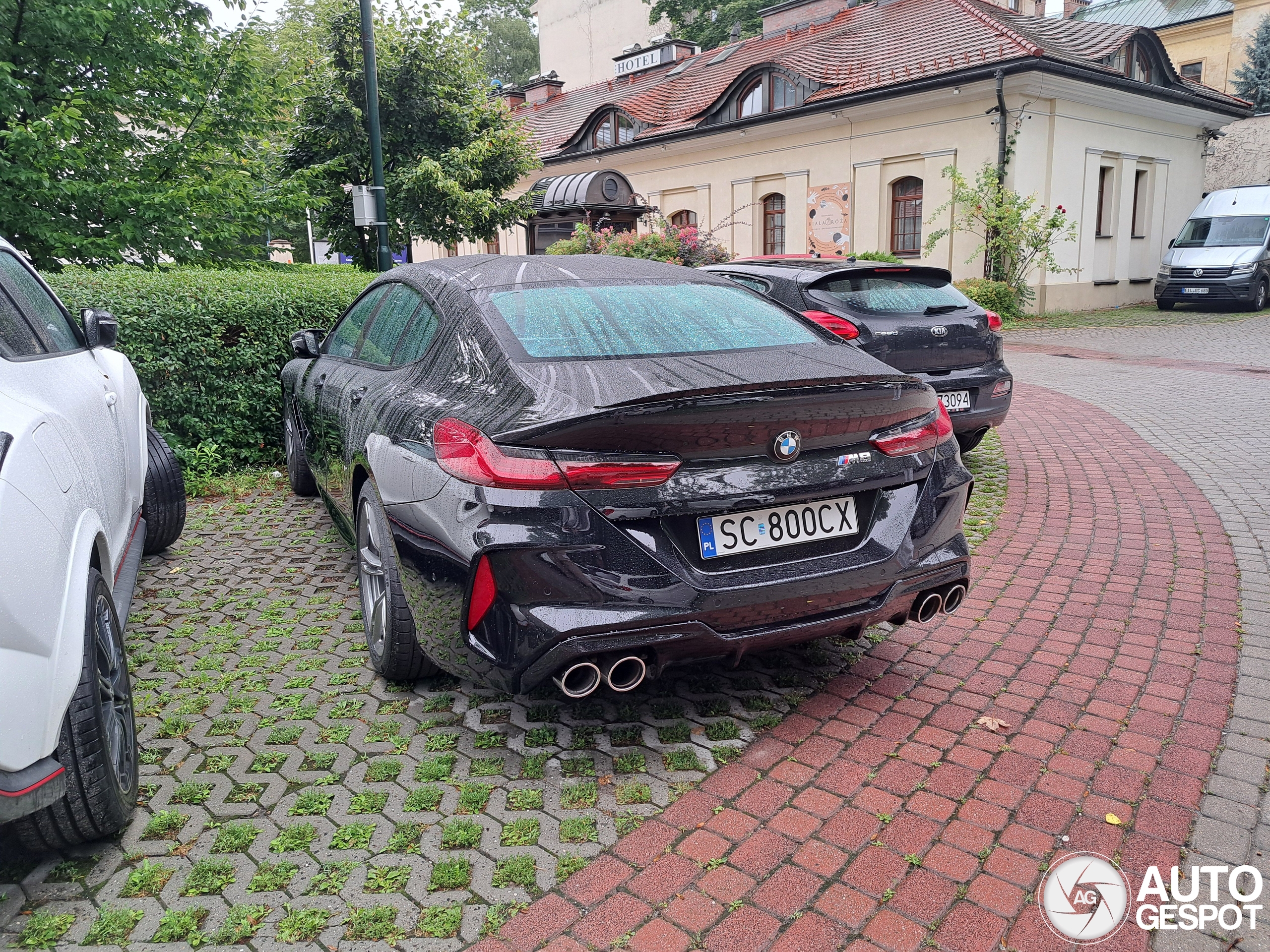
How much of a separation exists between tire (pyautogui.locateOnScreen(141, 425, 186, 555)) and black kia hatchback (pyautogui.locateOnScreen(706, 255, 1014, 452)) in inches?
155

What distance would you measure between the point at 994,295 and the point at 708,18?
99.0ft

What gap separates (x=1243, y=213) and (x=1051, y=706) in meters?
22.5

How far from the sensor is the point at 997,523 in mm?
5902

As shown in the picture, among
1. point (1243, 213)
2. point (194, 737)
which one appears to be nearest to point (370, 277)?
point (194, 737)

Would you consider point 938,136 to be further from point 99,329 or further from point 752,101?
point 99,329

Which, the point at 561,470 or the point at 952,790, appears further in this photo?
the point at 952,790

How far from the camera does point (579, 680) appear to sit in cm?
281

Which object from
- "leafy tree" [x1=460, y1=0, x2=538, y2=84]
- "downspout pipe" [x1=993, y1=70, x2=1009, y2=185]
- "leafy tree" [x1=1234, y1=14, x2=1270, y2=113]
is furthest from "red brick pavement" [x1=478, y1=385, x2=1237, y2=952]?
"leafy tree" [x1=460, y1=0, x2=538, y2=84]

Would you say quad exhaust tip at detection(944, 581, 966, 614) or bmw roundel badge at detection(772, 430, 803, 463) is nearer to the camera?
bmw roundel badge at detection(772, 430, 803, 463)

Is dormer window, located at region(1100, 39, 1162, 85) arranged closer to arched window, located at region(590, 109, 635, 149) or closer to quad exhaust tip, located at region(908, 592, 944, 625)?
arched window, located at region(590, 109, 635, 149)

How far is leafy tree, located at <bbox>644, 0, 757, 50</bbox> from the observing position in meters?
41.7

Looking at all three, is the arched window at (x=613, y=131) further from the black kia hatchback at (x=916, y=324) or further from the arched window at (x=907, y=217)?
the black kia hatchback at (x=916, y=324)

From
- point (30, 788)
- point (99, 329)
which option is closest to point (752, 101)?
point (99, 329)

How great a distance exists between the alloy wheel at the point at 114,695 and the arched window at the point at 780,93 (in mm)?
23754
